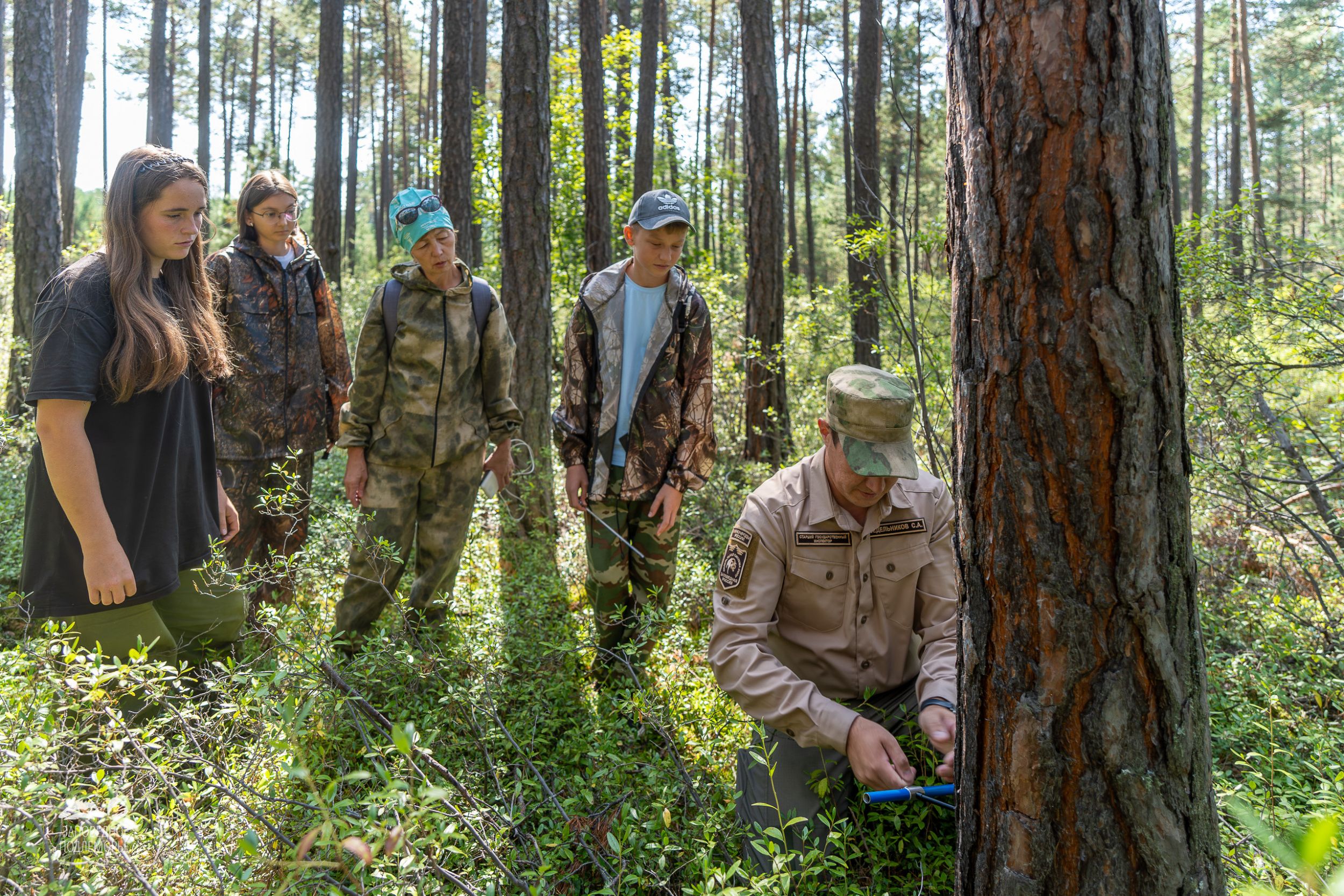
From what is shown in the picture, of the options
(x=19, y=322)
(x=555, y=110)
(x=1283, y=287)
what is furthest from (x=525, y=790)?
(x=555, y=110)

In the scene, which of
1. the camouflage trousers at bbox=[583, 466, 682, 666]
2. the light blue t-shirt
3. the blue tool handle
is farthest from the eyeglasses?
the blue tool handle

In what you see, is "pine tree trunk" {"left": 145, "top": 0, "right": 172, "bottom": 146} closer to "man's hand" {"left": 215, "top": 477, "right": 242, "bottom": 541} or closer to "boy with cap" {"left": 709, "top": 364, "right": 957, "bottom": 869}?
"man's hand" {"left": 215, "top": 477, "right": 242, "bottom": 541}

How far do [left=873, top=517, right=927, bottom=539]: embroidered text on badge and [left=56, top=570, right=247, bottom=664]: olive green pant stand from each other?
6.71ft

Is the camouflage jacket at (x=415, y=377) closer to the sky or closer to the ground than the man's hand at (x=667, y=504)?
closer to the sky

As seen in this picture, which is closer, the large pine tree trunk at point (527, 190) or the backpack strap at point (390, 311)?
the backpack strap at point (390, 311)

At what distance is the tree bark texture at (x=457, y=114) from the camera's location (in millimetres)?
8625

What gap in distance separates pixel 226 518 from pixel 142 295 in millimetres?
998

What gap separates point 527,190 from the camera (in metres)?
5.89

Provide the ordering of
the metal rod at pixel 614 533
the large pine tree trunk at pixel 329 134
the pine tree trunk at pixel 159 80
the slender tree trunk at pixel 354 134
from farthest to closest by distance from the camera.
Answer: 1. the slender tree trunk at pixel 354 134
2. the pine tree trunk at pixel 159 80
3. the large pine tree trunk at pixel 329 134
4. the metal rod at pixel 614 533

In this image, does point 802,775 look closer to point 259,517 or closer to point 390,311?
point 390,311

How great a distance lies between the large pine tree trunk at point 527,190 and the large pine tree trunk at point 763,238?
7.33 feet

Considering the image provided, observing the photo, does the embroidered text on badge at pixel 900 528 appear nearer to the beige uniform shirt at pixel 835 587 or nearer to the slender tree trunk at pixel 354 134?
the beige uniform shirt at pixel 835 587

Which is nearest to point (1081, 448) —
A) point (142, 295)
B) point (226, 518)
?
point (142, 295)

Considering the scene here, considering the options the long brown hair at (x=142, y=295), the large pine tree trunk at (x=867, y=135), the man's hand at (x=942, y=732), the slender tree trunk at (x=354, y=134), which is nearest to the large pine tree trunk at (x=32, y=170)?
the long brown hair at (x=142, y=295)
